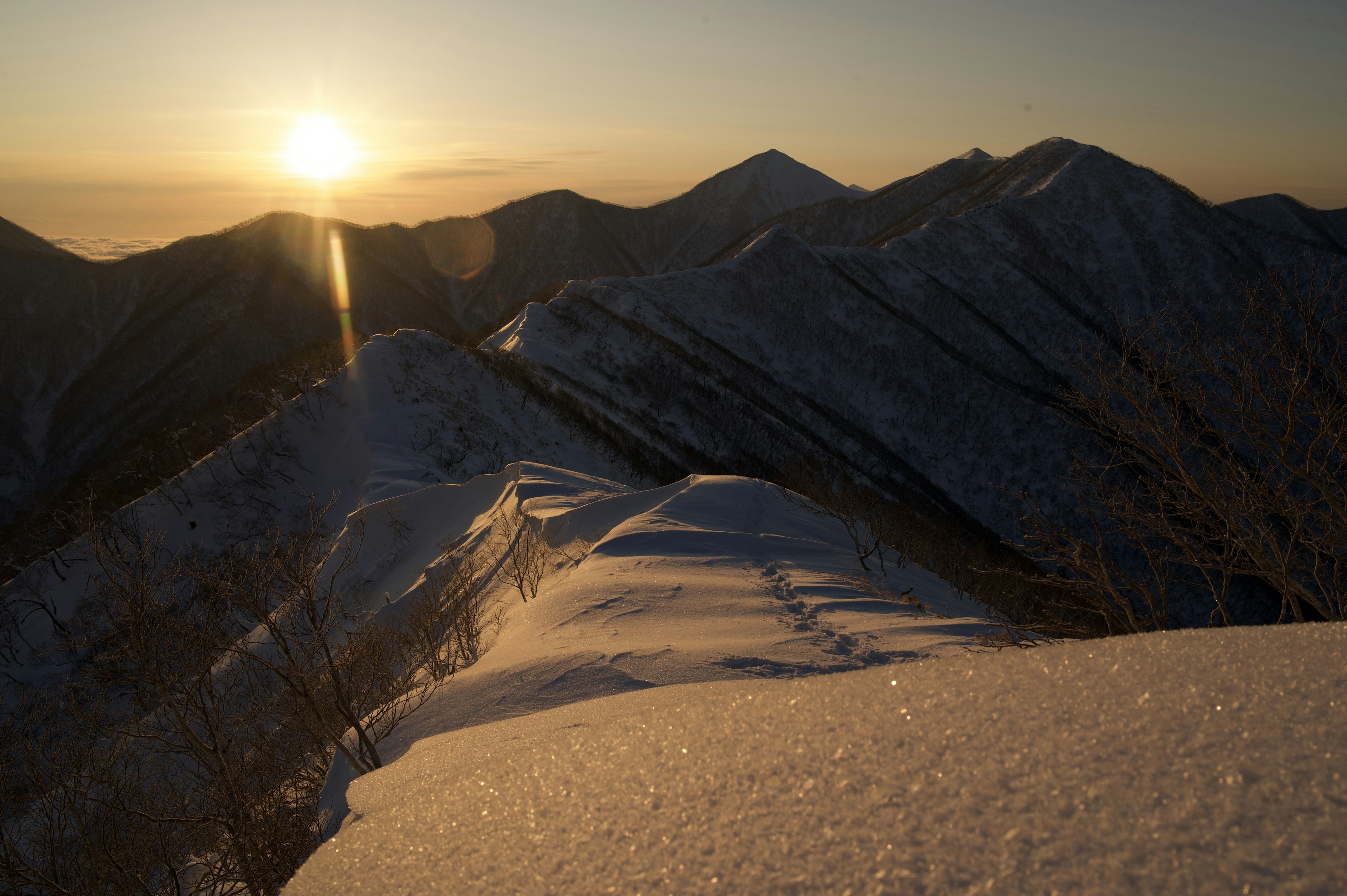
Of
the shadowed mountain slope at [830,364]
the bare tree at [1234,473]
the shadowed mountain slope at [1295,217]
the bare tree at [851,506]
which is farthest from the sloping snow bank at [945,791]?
the shadowed mountain slope at [1295,217]

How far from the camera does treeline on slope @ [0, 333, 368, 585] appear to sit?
24672 mm

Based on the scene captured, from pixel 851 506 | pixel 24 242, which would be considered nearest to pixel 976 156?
pixel 851 506

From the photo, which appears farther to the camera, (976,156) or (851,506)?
(976,156)

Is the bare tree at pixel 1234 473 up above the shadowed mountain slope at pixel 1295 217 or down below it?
below

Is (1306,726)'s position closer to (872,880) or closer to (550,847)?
(872,880)

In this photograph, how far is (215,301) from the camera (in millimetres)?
80812

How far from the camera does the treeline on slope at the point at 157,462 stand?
24.7 meters

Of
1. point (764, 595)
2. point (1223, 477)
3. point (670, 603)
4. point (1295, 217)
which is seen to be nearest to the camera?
point (1223, 477)

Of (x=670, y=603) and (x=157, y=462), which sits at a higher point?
(x=157, y=462)

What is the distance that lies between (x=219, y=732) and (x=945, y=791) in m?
8.37

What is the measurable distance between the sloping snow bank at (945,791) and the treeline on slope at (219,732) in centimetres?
443

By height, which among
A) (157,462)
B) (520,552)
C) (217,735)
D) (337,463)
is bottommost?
(217,735)

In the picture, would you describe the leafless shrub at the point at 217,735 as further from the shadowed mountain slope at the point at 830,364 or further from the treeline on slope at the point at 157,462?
the treeline on slope at the point at 157,462

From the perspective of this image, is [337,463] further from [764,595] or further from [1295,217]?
[1295,217]
